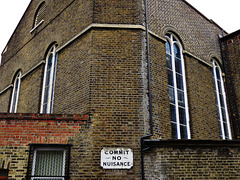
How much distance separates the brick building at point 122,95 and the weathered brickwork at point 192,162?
0.09 ft

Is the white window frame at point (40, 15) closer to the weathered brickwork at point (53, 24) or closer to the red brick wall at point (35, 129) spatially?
the weathered brickwork at point (53, 24)

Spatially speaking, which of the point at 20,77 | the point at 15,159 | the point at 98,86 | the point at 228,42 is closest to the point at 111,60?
the point at 98,86

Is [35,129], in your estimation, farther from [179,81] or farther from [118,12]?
[179,81]

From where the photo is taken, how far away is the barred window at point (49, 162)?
7.75 m

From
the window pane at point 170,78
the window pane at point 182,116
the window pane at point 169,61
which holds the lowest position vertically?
the window pane at point 182,116

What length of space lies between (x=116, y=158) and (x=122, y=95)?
6.60 ft

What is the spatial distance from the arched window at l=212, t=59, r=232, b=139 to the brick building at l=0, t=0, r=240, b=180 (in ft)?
0.18

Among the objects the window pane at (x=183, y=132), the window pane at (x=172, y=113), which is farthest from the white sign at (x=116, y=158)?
the window pane at (x=183, y=132)

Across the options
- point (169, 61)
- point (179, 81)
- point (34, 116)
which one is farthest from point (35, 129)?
point (179, 81)

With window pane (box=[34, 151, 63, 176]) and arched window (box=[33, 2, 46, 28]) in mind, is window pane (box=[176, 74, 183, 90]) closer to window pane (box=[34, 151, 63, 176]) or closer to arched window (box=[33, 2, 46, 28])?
window pane (box=[34, 151, 63, 176])

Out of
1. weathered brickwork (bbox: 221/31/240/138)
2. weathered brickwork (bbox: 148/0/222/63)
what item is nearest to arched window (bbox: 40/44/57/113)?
weathered brickwork (bbox: 148/0/222/63)

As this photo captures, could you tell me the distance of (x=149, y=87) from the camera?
30.1 feet

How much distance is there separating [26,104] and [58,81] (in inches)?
111

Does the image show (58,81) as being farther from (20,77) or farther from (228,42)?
(228,42)
